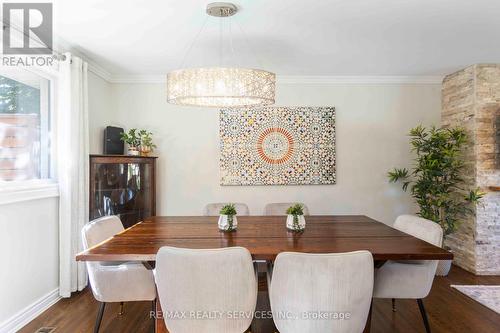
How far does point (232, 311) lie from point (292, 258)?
428 mm

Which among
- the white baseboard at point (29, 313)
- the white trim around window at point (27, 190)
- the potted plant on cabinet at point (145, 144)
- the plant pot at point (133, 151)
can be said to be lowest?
the white baseboard at point (29, 313)

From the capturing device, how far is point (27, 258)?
8.63 feet

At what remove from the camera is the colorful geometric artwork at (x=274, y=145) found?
410cm

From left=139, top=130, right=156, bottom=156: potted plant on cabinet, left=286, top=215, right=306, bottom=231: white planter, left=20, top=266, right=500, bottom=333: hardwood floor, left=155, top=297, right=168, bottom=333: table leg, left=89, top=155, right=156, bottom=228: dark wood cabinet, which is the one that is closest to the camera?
left=155, top=297, right=168, bottom=333: table leg

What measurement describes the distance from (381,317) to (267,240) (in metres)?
1.35

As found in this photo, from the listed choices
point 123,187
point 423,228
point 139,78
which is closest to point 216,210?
point 123,187

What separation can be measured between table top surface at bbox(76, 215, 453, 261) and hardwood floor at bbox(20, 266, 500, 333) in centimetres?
63

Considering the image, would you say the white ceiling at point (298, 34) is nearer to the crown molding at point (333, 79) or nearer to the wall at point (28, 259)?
the crown molding at point (333, 79)

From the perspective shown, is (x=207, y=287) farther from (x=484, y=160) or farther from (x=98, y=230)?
(x=484, y=160)

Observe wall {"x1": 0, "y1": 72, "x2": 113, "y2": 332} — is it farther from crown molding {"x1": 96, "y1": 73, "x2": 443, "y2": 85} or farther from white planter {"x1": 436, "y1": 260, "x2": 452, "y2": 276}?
white planter {"x1": 436, "y1": 260, "x2": 452, "y2": 276}

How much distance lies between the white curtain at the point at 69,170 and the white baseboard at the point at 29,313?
113mm

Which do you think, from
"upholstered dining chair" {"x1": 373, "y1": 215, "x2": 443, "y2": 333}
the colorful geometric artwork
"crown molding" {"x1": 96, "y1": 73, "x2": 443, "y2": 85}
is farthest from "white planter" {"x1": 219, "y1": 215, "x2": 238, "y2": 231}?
"crown molding" {"x1": 96, "y1": 73, "x2": 443, "y2": 85}

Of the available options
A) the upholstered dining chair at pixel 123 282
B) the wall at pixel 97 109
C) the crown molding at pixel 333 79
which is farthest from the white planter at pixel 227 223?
the crown molding at pixel 333 79

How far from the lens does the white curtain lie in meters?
2.99
